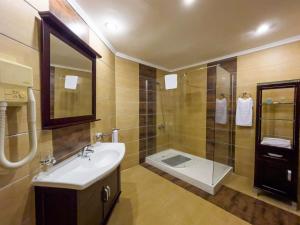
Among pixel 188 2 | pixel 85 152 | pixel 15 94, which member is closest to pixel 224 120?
pixel 188 2

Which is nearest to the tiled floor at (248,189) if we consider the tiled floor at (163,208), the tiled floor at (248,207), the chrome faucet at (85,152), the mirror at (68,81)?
the tiled floor at (248,207)

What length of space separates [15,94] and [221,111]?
287 centimetres

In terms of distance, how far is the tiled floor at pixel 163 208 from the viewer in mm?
1647

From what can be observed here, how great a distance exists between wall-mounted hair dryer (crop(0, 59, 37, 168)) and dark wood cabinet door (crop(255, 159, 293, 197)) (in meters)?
2.63

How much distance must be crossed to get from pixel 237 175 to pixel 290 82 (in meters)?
1.77

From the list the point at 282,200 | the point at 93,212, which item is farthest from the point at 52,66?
the point at 282,200

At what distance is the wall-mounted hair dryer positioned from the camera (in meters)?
0.72

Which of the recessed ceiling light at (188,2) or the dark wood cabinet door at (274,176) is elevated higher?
the recessed ceiling light at (188,2)

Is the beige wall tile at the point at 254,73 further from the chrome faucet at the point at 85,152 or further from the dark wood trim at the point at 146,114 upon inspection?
the chrome faucet at the point at 85,152

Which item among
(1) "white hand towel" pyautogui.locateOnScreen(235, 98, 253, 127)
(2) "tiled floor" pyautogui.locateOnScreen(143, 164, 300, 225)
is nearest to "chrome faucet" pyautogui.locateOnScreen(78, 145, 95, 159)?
(2) "tiled floor" pyautogui.locateOnScreen(143, 164, 300, 225)

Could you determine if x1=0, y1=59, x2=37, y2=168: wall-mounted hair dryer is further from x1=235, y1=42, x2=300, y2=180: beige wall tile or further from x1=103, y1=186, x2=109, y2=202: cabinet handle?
x1=235, y1=42, x2=300, y2=180: beige wall tile

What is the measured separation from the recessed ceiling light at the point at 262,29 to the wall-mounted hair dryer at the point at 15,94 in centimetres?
249

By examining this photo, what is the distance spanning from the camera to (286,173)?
184cm

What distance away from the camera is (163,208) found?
1848 mm
